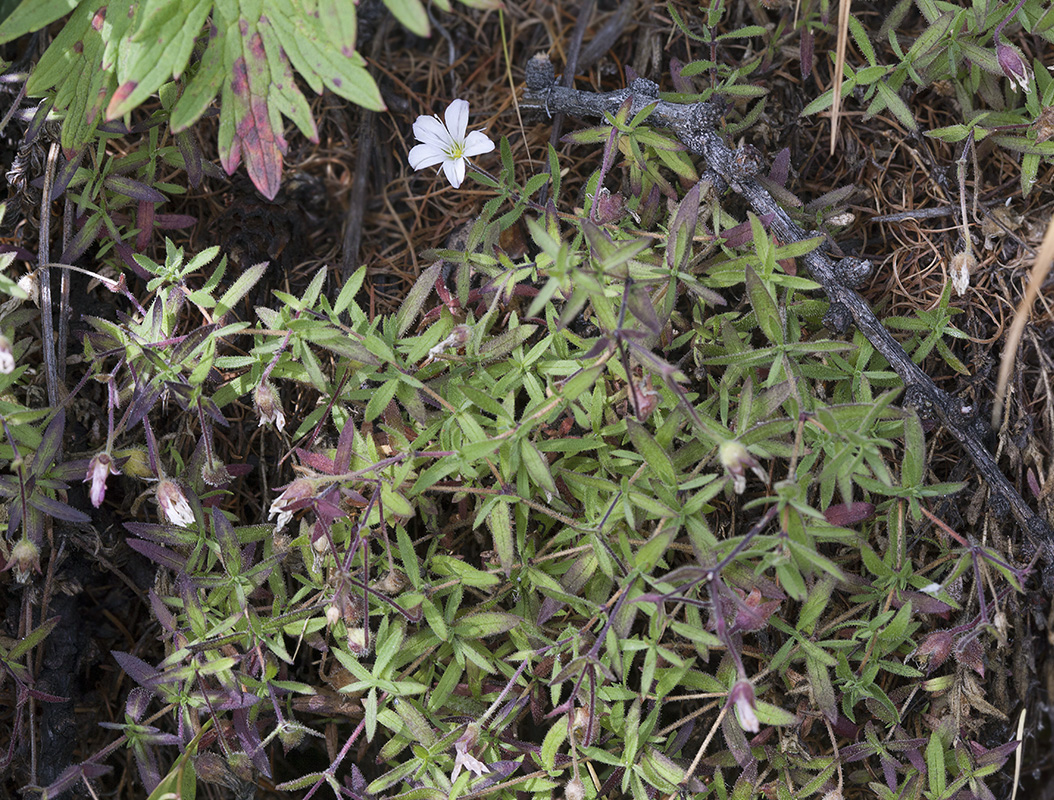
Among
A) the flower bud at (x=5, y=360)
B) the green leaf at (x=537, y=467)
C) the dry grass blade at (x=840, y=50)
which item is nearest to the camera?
the flower bud at (x=5, y=360)

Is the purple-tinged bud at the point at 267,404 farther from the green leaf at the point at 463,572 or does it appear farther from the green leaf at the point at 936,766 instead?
the green leaf at the point at 936,766

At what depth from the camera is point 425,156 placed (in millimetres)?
2012

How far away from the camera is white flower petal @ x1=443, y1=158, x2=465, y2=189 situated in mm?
1970

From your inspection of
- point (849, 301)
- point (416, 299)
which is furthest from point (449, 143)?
point (849, 301)

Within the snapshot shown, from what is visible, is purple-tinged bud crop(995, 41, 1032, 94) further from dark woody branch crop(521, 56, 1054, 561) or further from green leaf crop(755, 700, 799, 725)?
green leaf crop(755, 700, 799, 725)

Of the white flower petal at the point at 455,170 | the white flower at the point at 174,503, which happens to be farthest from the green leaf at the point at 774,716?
the white flower petal at the point at 455,170

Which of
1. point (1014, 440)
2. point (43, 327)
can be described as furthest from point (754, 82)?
point (43, 327)

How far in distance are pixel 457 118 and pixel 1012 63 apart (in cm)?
132

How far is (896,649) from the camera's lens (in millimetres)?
1973

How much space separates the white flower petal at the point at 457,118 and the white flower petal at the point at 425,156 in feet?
0.20

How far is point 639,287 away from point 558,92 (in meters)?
0.88

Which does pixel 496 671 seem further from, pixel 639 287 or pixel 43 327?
pixel 43 327

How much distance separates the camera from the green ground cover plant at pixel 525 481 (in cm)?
170

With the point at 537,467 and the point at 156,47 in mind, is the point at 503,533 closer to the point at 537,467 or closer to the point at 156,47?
the point at 537,467
